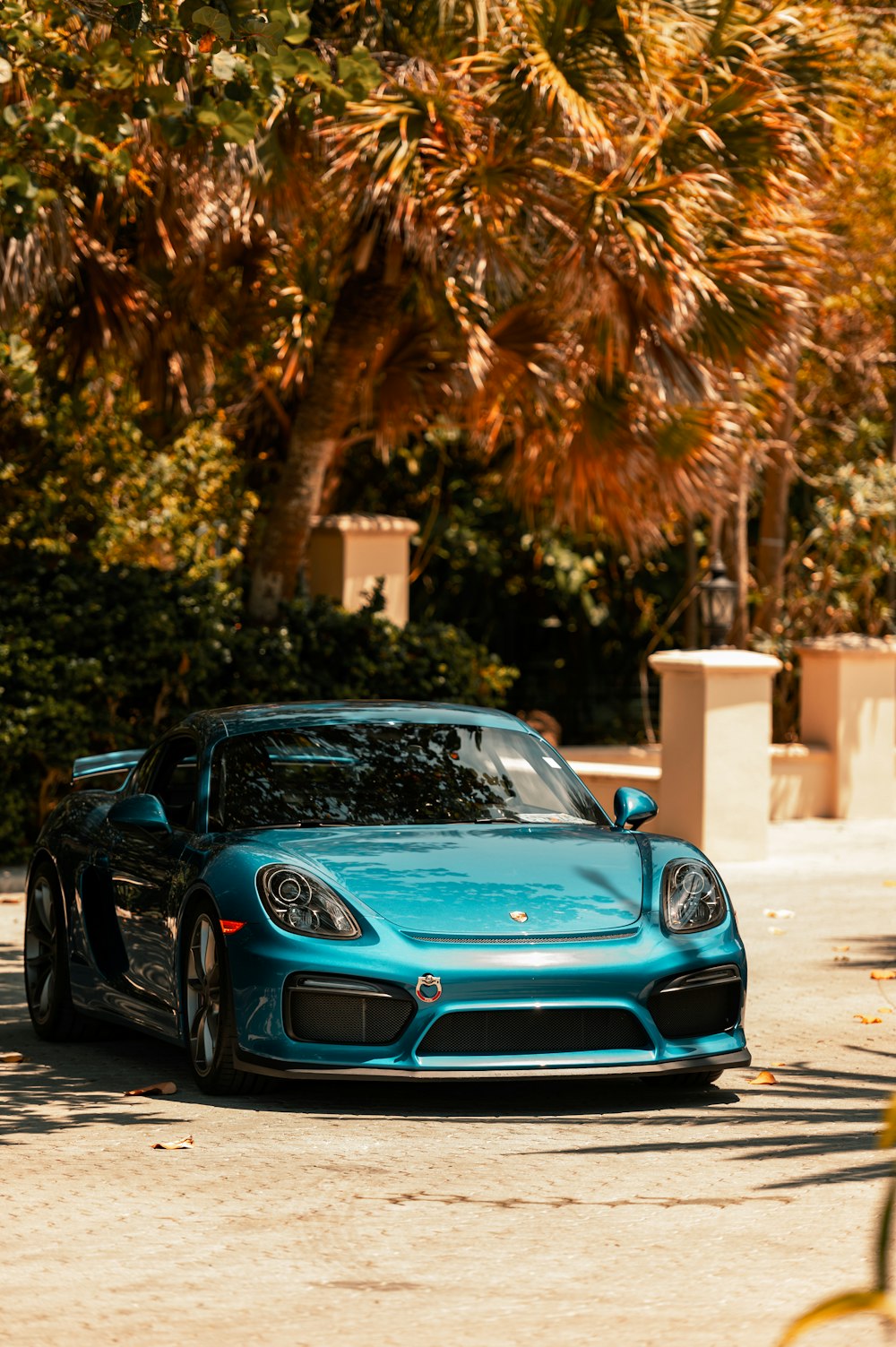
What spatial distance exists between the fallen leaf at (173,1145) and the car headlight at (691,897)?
174 centimetres

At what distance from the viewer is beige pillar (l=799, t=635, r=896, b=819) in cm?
1758

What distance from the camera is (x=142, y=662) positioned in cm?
1410

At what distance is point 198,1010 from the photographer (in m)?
6.94

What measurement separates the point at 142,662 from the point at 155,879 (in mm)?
6797

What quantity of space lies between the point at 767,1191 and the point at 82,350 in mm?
11464

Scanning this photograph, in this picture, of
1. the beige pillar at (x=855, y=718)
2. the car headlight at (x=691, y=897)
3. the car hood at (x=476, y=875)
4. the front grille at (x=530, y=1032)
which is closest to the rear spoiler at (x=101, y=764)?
the car hood at (x=476, y=875)

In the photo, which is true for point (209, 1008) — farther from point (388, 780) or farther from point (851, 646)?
point (851, 646)

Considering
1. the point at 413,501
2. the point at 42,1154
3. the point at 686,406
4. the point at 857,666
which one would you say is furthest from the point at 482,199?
the point at 413,501

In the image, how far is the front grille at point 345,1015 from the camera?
6.39 m

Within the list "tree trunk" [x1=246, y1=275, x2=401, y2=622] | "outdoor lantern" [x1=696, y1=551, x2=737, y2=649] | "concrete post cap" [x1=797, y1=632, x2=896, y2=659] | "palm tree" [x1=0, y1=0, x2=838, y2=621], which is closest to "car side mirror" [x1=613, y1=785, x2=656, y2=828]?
"palm tree" [x1=0, y1=0, x2=838, y2=621]

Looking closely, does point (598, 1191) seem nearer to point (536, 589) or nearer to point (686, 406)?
point (686, 406)

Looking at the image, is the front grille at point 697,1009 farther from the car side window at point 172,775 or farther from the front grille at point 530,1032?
the car side window at point 172,775

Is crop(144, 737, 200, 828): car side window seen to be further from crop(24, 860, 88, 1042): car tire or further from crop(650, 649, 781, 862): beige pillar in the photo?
crop(650, 649, 781, 862): beige pillar

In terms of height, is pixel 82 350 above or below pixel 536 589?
above
